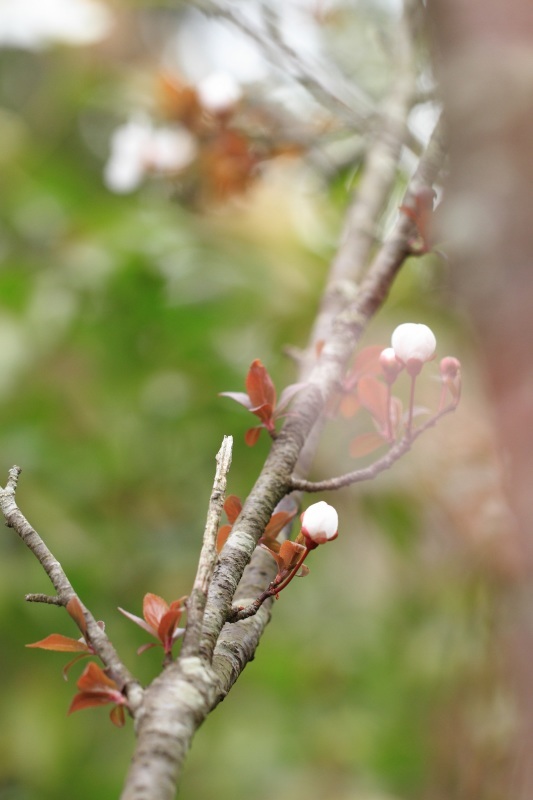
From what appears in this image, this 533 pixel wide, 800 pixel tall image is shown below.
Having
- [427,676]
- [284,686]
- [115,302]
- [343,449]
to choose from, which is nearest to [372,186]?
[343,449]

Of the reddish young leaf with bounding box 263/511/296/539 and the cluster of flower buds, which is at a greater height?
the cluster of flower buds

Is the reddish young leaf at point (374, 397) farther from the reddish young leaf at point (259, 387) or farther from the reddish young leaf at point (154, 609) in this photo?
the reddish young leaf at point (154, 609)

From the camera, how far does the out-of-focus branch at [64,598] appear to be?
307 millimetres

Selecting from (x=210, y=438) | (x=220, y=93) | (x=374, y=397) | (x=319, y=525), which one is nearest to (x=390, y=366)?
(x=374, y=397)

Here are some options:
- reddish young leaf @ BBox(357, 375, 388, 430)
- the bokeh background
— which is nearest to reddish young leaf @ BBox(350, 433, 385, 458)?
reddish young leaf @ BBox(357, 375, 388, 430)

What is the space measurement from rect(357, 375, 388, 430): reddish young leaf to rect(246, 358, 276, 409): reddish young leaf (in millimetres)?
61

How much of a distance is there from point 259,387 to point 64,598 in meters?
0.18

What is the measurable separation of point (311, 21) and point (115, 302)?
1.84 ft

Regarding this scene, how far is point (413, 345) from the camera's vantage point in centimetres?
47

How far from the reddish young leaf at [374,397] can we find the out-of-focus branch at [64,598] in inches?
8.7

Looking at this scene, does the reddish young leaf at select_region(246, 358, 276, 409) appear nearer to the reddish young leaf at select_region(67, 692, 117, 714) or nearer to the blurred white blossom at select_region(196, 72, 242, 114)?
the reddish young leaf at select_region(67, 692, 117, 714)

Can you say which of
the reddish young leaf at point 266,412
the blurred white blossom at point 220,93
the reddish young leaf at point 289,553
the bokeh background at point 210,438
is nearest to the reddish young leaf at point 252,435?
the reddish young leaf at point 266,412

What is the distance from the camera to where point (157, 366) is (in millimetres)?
1370

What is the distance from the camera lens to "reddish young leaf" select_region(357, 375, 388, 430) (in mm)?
517
